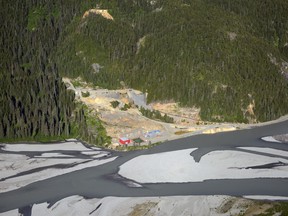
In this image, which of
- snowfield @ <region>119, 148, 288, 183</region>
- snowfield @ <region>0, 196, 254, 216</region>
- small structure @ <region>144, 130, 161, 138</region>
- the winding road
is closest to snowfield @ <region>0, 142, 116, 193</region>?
the winding road

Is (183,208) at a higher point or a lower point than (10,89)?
lower

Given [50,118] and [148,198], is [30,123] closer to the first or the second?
[50,118]

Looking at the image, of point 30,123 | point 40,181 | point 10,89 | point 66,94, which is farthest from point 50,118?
point 40,181

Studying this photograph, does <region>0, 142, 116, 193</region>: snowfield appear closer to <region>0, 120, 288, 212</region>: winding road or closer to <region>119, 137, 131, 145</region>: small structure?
<region>0, 120, 288, 212</region>: winding road

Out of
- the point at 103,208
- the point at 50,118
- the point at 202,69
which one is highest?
the point at 202,69

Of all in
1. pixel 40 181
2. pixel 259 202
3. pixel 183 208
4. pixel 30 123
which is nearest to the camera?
pixel 259 202

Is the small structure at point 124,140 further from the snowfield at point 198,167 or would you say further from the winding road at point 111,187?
the snowfield at point 198,167
